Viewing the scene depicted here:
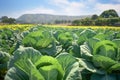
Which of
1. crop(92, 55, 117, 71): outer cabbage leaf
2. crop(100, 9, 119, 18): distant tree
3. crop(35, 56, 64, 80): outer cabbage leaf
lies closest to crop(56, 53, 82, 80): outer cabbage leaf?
crop(35, 56, 64, 80): outer cabbage leaf

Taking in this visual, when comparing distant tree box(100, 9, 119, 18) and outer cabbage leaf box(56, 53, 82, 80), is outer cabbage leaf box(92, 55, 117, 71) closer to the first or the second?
outer cabbage leaf box(56, 53, 82, 80)

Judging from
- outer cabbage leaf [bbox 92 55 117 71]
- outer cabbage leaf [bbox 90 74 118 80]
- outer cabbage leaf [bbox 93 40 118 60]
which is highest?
outer cabbage leaf [bbox 93 40 118 60]

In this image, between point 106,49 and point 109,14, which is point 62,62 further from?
point 109,14

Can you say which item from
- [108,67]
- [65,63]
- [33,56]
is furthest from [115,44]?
[33,56]

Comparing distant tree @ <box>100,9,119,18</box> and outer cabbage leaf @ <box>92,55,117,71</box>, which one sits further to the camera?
distant tree @ <box>100,9,119,18</box>

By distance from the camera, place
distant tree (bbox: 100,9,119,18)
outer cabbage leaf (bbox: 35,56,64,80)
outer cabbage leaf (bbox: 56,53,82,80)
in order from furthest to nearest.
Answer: distant tree (bbox: 100,9,119,18), outer cabbage leaf (bbox: 56,53,82,80), outer cabbage leaf (bbox: 35,56,64,80)

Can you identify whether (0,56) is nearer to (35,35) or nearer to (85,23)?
(35,35)

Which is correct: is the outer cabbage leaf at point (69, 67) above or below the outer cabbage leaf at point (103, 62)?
above

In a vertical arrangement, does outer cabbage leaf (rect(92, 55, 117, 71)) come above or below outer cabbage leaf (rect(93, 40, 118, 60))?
below

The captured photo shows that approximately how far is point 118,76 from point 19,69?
5.45 ft

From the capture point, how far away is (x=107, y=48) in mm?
3742

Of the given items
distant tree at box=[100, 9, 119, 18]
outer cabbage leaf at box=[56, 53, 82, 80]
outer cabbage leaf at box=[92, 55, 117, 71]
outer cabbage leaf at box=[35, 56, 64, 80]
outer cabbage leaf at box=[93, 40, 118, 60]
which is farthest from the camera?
distant tree at box=[100, 9, 119, 18]

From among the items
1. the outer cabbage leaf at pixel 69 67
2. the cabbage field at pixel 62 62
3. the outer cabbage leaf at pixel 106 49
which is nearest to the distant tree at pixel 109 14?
the cabbage field at pixel 62 62

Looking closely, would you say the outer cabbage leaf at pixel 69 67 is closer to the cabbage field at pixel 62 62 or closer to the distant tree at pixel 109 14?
the cabbage field at pixel 62 62
